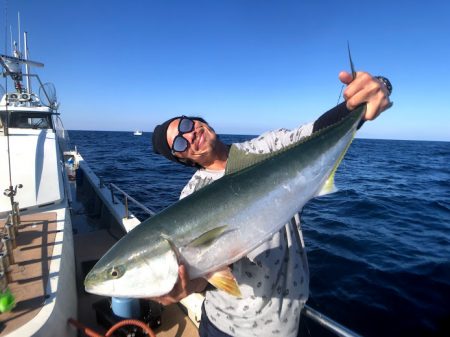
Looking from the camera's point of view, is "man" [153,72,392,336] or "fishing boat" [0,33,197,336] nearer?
"man" [153,72,392,336]

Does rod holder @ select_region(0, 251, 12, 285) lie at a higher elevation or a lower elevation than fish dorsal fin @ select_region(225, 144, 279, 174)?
lower

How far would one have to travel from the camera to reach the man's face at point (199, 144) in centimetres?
277

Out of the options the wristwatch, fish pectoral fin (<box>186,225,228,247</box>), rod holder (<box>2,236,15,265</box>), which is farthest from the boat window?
the wristwatch

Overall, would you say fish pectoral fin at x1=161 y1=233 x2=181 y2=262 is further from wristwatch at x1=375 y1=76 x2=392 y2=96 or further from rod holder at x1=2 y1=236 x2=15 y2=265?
rod holder at x1=2 y1=236 x2=15 y2=265

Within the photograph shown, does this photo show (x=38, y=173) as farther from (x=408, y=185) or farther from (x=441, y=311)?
(x=408, y=185)

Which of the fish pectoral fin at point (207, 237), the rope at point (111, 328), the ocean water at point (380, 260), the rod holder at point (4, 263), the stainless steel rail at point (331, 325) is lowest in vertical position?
the ocean water at point (380, 260)

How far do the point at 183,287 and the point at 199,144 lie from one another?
126 centimetres

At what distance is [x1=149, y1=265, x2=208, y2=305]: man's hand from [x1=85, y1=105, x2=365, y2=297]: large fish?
0.04m

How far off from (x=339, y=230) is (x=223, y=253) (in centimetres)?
966

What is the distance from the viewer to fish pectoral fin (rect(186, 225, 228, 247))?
206 cm

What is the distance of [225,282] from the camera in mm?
2035

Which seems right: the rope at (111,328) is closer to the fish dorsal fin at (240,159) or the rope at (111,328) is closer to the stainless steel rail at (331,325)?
the stainless steel rail at (331,325)

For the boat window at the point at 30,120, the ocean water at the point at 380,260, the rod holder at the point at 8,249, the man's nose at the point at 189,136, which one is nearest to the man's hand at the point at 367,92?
the man's nose at the point at 189,136

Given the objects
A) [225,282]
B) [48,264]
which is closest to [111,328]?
[48,264]
